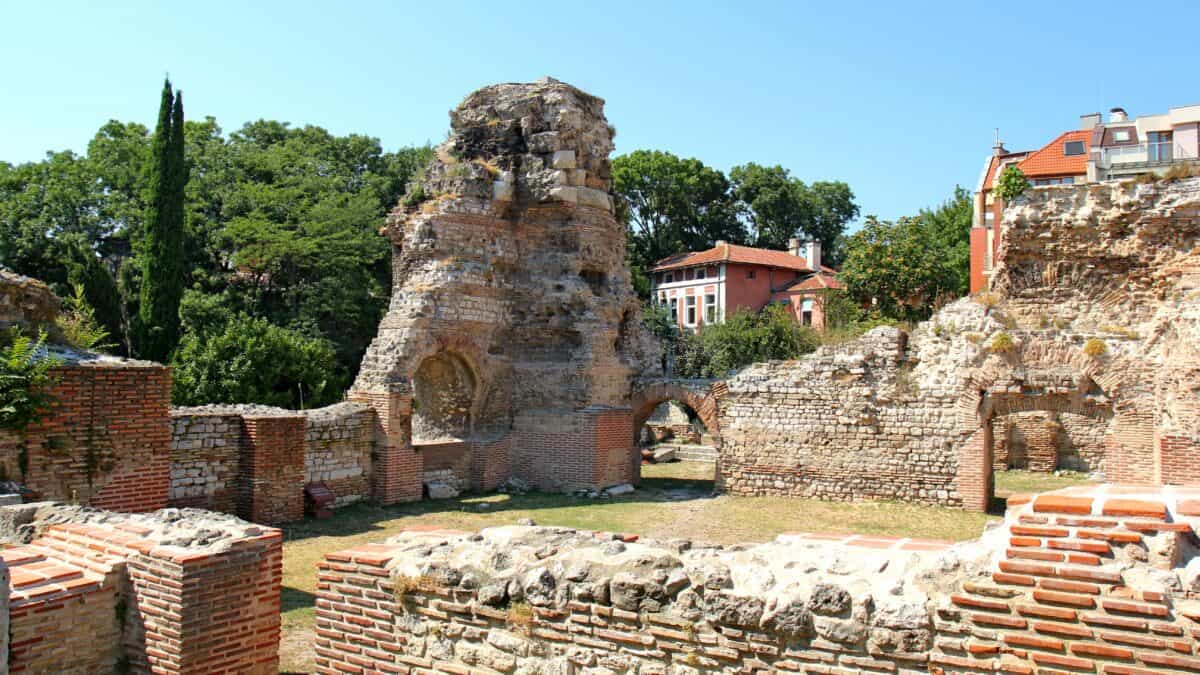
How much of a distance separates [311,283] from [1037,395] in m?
23.1

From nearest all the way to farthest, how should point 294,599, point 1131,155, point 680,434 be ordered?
1. point 294,599
2. point 680,434
3. point 1131,155

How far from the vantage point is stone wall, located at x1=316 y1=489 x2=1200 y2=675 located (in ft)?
10.2

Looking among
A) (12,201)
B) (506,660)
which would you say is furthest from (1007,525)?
(12,201)

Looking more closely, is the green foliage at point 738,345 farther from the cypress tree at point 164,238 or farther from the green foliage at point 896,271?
the cypress tree at point 164,238

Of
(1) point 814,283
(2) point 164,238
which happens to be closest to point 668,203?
(1) point 814,283

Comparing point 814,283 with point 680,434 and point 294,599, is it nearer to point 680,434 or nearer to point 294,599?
point 680,434

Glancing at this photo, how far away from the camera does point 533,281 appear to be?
54.6 feet

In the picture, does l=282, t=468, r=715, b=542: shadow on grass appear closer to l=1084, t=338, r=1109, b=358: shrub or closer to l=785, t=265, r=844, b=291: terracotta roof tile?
l=1084, t=338, r=1109, b=358: shrub

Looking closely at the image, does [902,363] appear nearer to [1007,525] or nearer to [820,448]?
[820,448]

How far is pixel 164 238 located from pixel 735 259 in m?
26.6

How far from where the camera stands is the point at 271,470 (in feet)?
39.4

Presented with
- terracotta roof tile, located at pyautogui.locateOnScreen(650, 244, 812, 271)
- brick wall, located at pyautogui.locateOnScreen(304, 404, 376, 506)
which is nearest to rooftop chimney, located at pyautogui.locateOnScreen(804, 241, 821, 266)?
terracotta roof tile, located at pyautogui.locateOnScreen(650, 244, 812, 271)

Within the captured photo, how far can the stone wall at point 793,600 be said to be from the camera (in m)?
3.10

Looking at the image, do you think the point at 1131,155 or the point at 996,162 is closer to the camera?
the point at 1131,155
